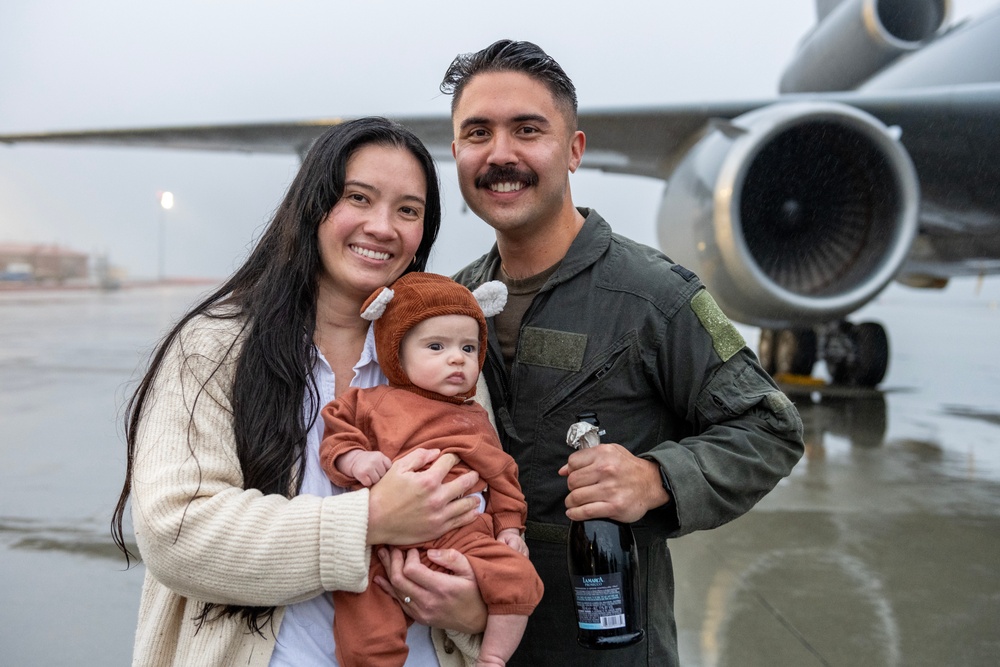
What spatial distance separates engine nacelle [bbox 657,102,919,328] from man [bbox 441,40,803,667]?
123 inches

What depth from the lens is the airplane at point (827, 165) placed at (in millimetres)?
4598

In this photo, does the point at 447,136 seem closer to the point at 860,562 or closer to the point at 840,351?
the point at 860,562

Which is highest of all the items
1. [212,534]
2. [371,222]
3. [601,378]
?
[371,222]

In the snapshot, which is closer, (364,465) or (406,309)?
(364,465)

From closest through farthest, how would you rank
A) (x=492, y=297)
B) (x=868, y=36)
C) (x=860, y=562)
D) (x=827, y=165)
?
(x=492, y=297) → (x=860, y=562) → (x=827, y=165) → (x=868, y=36)

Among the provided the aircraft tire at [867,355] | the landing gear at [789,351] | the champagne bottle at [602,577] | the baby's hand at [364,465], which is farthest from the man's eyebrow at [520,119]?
the aircraft tire at [867,355]

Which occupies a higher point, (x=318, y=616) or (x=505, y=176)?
(x=505, y=176)

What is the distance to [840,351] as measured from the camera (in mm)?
8273

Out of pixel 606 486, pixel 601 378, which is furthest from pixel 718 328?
pixel 606 486

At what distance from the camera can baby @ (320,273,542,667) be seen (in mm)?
1151

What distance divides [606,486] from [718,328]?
438mm

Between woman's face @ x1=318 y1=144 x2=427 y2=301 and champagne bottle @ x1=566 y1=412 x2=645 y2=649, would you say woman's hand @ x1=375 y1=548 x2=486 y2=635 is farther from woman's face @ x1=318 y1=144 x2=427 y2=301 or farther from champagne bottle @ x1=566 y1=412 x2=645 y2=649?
woman's face @ x1=318 y1=144 x2=427 y2=301

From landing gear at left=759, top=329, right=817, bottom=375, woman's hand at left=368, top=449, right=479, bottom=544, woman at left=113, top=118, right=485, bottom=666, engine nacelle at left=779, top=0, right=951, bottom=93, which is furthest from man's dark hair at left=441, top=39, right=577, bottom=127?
engine nacelle at left=779, top=0, right=951, bottom=93

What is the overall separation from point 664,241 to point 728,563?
2466mm
